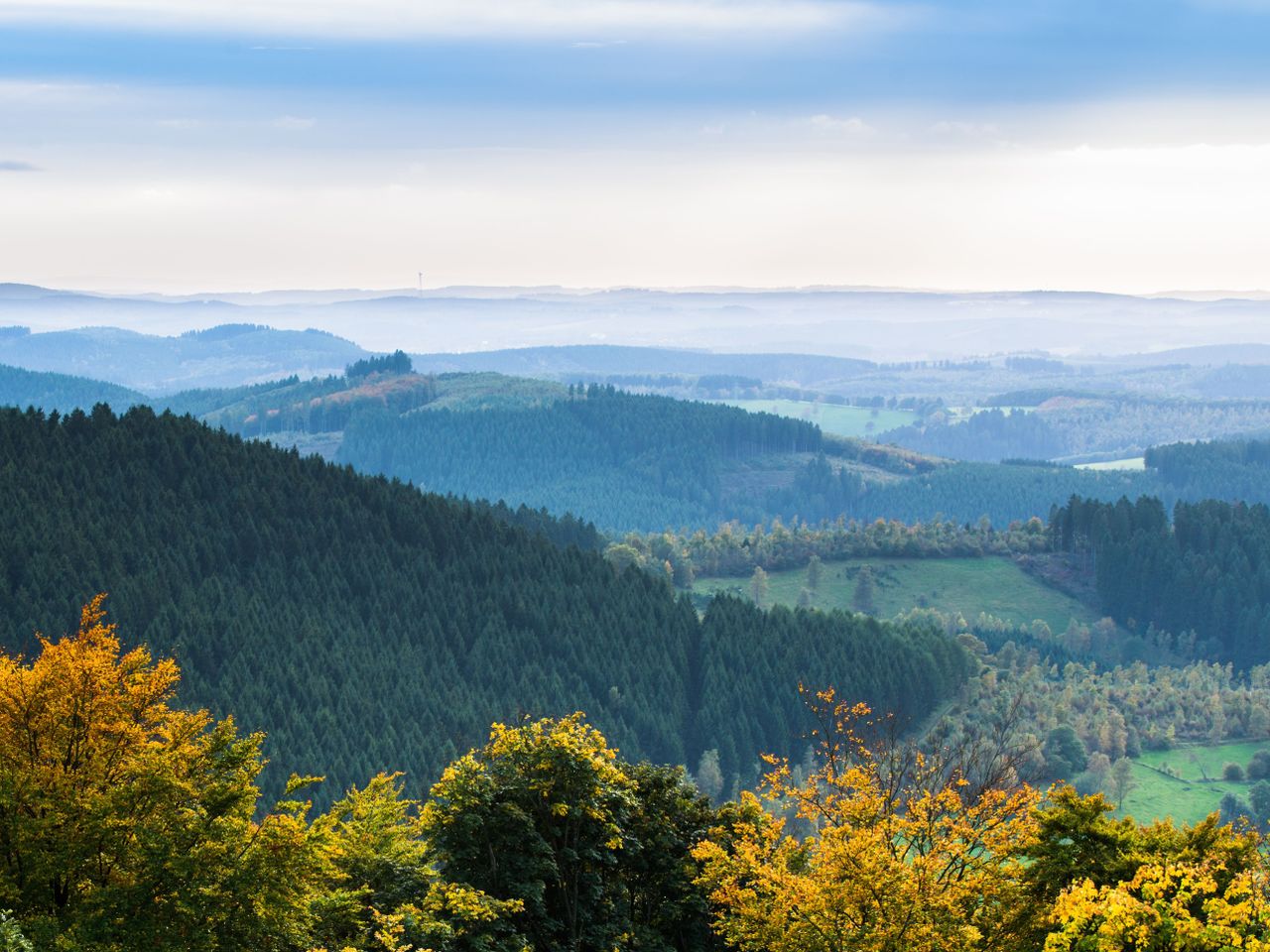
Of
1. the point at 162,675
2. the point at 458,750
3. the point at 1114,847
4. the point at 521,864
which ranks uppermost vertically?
the point at 162,675

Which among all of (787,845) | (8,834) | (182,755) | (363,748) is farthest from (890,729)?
(363,748)

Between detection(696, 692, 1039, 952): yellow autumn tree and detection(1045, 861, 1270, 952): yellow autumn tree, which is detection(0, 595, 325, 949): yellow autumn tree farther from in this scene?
detection(1045, 861, 1270, 952): yellow autumn tree

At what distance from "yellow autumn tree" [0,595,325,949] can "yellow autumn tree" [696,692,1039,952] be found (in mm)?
18284

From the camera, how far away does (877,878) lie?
5519 cm

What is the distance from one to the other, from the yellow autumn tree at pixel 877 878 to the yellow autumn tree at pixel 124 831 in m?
18.3

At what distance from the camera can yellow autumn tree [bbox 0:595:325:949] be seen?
52.0 meters

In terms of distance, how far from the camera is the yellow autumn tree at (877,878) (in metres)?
55.1

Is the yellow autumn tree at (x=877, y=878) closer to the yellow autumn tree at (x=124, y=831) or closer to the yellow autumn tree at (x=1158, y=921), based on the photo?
the yellow autumn tree at (x=1158, y=921)

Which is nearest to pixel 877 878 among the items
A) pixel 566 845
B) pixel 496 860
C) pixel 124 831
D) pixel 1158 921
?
pixel 1158 921

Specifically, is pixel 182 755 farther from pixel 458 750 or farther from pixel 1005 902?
pixel 458 750

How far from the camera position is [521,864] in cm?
6556

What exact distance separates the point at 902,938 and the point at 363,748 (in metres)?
145

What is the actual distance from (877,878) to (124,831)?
27790mm

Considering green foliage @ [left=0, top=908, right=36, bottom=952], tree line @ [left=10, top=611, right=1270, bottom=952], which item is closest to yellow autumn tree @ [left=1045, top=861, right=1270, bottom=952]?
tree line @ [left=10, top=611, right=1270, bottom=952]
